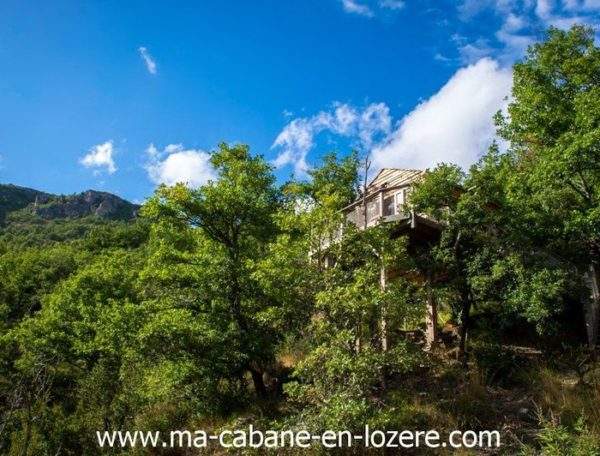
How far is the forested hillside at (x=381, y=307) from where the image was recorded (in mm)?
11883

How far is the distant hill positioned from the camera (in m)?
146

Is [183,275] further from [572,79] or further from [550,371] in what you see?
[572,79]

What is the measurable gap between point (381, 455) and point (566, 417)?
175 inches

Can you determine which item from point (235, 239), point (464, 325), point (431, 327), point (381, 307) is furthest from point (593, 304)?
point (235, 239)

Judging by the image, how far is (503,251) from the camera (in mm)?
14570

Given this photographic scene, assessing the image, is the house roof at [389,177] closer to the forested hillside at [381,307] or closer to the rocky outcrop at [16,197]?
the forested hillside at [381,307]

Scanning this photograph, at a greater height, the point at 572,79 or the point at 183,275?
the point at 572,79

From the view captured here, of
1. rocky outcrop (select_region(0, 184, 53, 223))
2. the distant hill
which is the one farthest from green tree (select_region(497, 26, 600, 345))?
rocky outcrop (select_region(0, 184, 53, 223))

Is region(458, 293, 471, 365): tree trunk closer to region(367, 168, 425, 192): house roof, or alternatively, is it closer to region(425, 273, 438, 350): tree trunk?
A: region(425, 273, 438, 350): tree trunk

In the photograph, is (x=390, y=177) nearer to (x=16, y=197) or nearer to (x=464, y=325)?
(x=464, y=325)

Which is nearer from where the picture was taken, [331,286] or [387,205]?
[331,286]

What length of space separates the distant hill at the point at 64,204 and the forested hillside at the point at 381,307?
132 m

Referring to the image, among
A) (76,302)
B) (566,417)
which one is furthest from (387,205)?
(76,302)

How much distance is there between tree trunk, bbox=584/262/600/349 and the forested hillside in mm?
65
